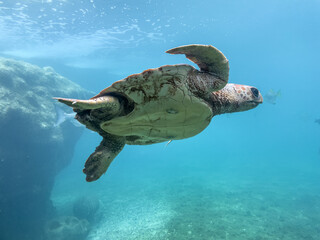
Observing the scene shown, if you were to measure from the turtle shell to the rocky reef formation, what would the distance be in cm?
1084

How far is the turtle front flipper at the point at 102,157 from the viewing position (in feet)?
11.1

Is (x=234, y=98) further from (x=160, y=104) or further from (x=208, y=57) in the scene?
(x=160, y=104)

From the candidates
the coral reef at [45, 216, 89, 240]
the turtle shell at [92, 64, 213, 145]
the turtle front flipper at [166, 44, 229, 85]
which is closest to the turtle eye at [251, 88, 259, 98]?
the turtle front flipper at [166, 44, 229, 85]

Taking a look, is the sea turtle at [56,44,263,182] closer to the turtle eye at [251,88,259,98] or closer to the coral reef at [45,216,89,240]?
the turtle eye at [251,88,259,98]

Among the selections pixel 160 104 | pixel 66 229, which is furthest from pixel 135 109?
pixel 66 229

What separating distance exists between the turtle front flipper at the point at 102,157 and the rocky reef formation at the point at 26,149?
9.81m

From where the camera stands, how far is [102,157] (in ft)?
11.4

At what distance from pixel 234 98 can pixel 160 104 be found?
5.41ft

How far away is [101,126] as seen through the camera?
3158mm

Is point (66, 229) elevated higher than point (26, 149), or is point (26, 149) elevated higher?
point (26, 149)

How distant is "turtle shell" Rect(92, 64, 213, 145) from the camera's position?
2590 millimetres

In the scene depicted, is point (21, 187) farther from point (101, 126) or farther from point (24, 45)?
point (24, 45)

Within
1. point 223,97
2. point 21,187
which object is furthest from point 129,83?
point 21,187

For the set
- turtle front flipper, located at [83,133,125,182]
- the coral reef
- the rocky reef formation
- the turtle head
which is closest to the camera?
turtle front flipper, located at [83,133,125,182]
